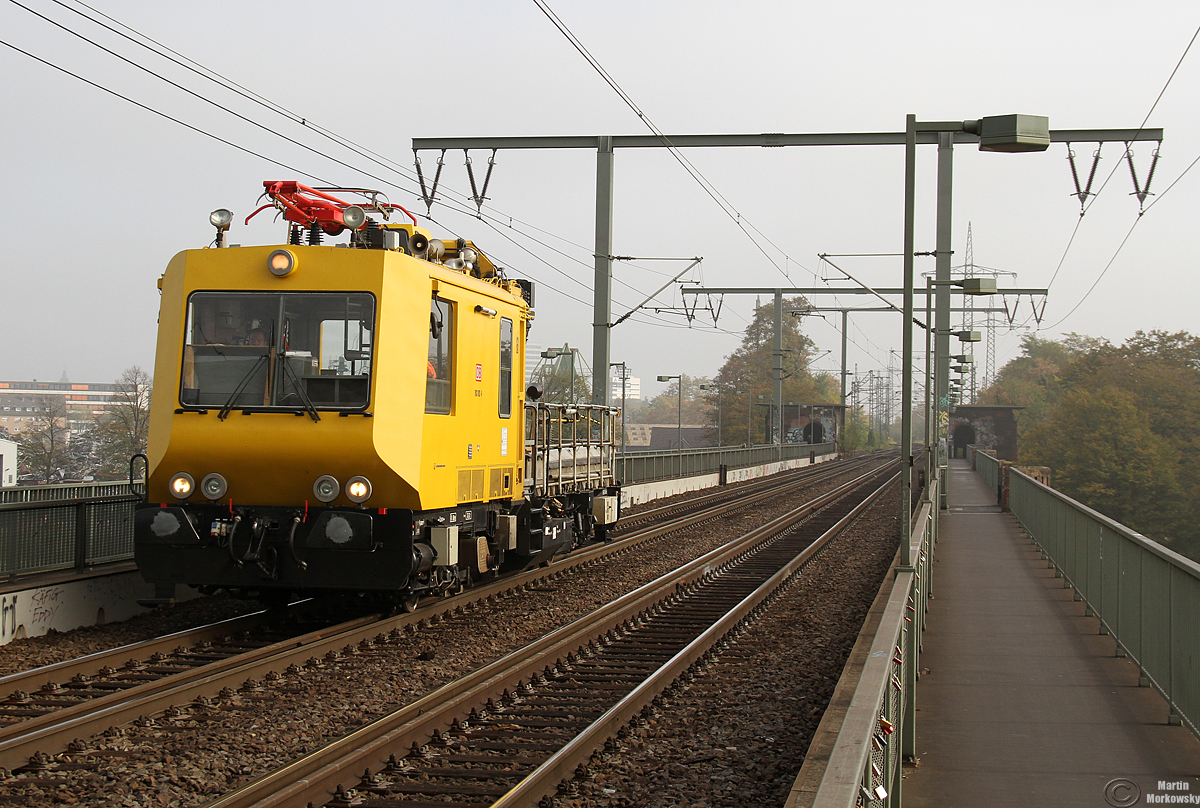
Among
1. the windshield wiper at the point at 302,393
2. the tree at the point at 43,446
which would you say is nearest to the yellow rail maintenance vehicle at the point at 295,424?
the windshield wiper at the point at 302,393

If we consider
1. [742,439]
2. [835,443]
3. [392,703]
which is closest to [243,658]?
[392,703]

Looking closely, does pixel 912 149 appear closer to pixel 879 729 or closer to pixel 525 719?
pixel 525 719

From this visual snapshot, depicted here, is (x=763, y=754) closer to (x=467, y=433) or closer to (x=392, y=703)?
(x=392, y=703)

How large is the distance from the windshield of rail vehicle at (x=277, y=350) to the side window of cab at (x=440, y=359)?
2.71ft

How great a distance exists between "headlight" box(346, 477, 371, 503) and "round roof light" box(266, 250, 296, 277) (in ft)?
6.78

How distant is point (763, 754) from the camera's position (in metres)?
6.85

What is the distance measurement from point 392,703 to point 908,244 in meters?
7.42

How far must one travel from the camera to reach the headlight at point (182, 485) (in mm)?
9789

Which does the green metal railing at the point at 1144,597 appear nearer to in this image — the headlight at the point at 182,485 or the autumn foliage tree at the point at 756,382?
the headlight at the point at 182,485

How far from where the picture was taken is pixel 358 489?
9648mm

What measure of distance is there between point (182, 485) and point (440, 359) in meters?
2.73

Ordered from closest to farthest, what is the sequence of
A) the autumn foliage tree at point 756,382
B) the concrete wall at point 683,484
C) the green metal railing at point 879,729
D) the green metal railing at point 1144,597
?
the green metal railing at point 879,729 < the green metal railing at point 1144,597 < the concrete wall at point 683,484 < the autumn foliage tree at point 756,382

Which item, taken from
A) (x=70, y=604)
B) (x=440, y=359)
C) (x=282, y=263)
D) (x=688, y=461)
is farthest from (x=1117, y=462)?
(x=70, y=604)

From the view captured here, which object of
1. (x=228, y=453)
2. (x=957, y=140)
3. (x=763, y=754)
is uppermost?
(x=957, y=140)
